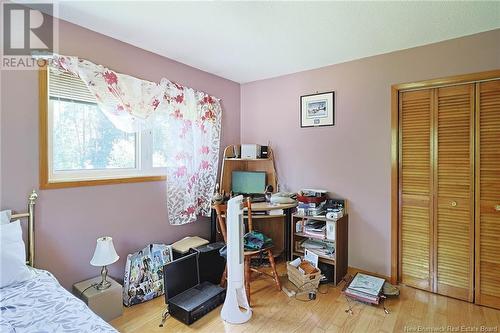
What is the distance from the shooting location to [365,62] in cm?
266

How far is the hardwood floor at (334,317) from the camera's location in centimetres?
189

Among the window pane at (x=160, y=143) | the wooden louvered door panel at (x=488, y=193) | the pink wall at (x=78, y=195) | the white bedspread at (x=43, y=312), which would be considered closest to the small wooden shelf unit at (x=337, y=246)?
the wooden louvered door panel at (x=488, y=193)

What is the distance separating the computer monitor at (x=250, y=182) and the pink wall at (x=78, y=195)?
2.92ft

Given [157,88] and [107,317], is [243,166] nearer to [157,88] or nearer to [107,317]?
[157,88]

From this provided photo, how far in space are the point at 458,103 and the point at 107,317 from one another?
11.2ft

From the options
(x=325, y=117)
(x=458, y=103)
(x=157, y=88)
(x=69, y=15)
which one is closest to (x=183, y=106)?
(x=157, y=88)

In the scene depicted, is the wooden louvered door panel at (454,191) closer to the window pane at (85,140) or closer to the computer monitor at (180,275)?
the computer monitor at (180,275)

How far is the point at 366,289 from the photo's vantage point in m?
2.25

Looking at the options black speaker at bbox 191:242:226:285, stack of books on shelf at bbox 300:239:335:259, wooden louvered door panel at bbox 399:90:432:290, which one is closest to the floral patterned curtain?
black speaker at bbox 191:242:226:285

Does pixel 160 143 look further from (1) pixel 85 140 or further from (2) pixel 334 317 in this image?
(2) pixel 334 317

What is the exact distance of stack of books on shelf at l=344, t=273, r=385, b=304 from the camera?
7.16ft

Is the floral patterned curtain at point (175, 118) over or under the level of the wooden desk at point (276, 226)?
over

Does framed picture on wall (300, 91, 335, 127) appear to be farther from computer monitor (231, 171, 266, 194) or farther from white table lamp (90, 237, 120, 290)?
white table lamp (90, 237, 120, 290)

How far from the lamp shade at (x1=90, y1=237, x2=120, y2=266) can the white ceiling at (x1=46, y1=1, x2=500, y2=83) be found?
1.72 meters
